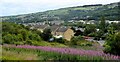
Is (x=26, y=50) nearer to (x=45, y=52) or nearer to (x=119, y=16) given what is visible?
(x=45, y=52)

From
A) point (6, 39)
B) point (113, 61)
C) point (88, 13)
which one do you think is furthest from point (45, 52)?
point (88, 13)

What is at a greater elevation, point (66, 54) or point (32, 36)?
point (66, 54)

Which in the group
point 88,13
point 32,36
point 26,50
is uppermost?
point 26,50

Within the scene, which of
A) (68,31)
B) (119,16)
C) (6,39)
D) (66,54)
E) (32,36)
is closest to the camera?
(66,54)

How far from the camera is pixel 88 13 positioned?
191 m

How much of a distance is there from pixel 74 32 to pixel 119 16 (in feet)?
205

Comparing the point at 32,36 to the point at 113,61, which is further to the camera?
the point at 32,36

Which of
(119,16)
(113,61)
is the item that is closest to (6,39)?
(113,61)

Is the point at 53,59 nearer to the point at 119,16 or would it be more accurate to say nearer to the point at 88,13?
the point at 119,16

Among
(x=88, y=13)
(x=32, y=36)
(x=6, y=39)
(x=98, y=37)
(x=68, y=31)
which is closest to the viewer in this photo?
(x=6, y=39)

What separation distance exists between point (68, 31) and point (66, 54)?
6706 centimetres

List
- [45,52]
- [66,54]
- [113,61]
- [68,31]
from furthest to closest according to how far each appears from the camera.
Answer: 1. [68,31]
2. [45,52]
3. [66,54]
4. [113,61]

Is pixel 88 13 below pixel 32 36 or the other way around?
below

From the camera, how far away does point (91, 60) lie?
531 inches
